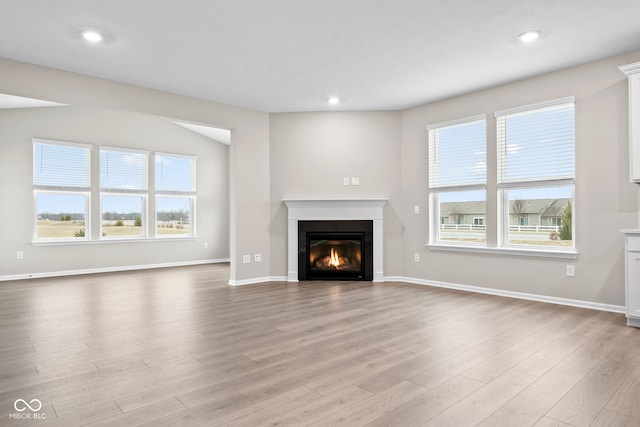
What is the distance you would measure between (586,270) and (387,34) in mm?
3338

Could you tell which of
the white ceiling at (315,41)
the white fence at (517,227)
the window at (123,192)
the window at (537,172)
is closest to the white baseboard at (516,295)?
the window at (537,172)

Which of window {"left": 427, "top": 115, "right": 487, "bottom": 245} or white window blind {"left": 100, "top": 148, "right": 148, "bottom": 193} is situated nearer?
window {"left": 427, "top": 115, "right": 487, "bottom": 245}

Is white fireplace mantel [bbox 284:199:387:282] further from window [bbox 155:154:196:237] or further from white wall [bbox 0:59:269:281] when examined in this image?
window [bbox 155:154:196:237]

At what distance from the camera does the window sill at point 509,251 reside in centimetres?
425

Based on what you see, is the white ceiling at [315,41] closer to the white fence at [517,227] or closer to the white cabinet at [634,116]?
the white cabinet at [634,116]

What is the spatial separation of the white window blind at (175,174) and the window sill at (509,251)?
5546 mm

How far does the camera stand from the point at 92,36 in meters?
3.43

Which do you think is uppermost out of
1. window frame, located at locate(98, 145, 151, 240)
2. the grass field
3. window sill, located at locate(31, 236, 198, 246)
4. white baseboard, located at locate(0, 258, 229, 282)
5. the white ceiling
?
the white ceiling

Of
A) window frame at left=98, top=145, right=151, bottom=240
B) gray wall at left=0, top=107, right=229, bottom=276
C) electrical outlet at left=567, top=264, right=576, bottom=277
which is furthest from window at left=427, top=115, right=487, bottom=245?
window frame at left=98, top=145, right=151, bottom=240

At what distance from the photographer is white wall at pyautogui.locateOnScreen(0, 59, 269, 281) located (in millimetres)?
Answer: 4150

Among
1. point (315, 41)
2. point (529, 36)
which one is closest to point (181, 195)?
point (315, 41)

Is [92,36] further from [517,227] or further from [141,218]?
[517,227]

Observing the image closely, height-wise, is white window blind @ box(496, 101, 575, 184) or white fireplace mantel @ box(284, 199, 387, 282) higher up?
white window blind @ box(496, 101, 575, 184)

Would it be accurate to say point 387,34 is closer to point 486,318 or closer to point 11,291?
point 486,318
